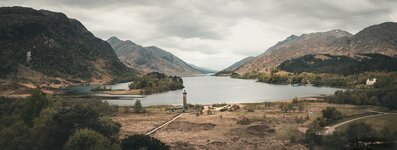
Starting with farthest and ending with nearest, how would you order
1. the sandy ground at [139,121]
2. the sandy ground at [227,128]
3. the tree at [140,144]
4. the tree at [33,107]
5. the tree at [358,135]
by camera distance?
the sandy ground at [139,121] < the tree at [33,107] < the sandy ground at [227,128] < the tree at [358,135] < the tree at [140,144]

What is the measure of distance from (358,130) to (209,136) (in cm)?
2756

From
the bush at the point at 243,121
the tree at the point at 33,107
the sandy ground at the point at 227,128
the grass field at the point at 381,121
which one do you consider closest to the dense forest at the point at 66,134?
the tree at the point at 33,107

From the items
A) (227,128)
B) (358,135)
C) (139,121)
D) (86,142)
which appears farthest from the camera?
(139,121)

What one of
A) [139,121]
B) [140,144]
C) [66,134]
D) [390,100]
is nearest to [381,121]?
[390,100]

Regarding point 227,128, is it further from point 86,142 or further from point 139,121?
point 86,142

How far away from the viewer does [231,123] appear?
98625 mm

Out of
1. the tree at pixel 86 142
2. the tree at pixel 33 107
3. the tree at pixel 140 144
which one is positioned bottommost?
the tree at pixel 140 144

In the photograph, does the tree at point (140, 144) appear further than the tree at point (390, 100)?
No

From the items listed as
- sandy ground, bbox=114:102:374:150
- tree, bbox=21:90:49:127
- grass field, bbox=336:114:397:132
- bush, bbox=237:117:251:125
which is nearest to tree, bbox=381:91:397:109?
sandy ground, bbox=114:102:374:150

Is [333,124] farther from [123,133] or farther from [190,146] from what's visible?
[123,133]

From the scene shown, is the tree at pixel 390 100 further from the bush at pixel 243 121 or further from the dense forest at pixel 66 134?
the dense forest at pixel 66 134

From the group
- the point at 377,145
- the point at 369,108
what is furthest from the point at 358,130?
the point at 369,108

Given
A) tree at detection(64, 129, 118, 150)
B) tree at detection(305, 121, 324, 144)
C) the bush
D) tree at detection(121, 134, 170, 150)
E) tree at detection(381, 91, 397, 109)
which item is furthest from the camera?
tree at detection(381, 91, 397, 109)

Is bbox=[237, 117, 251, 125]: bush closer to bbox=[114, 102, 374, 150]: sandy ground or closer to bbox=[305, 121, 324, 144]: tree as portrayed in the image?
bbox=[114, 102, 374, 150]: sandy ground
